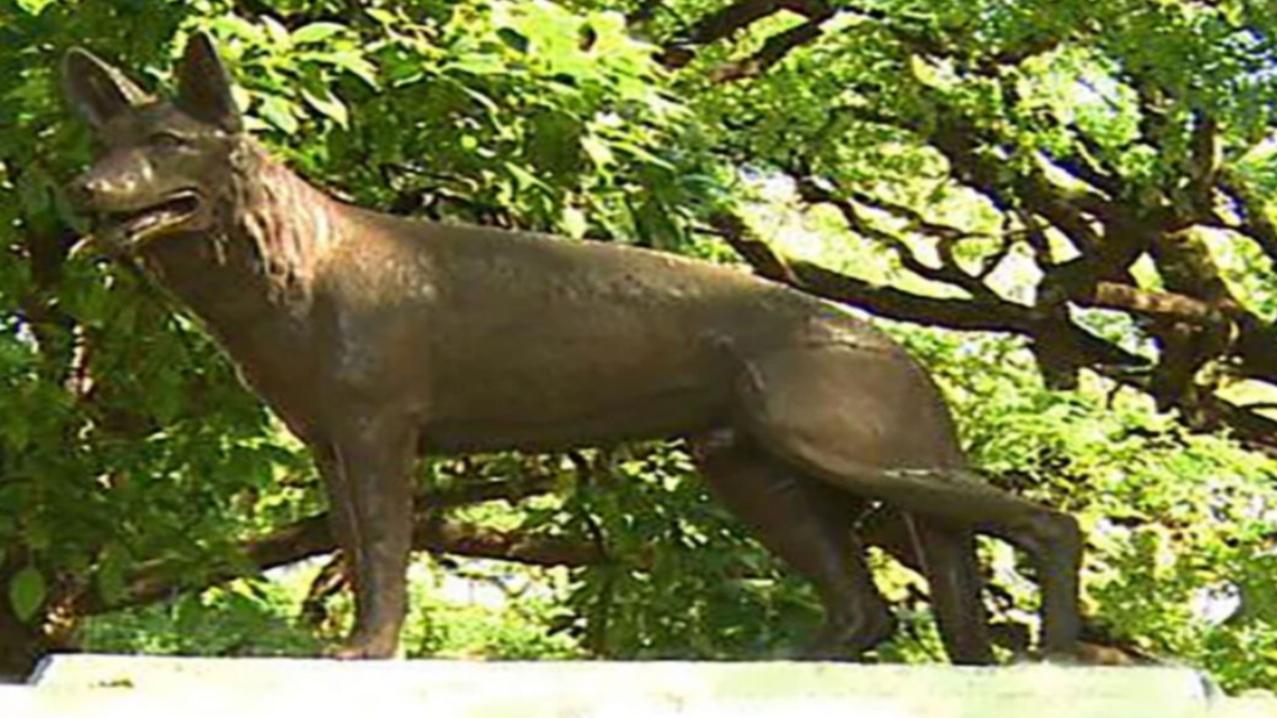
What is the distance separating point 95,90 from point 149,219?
0.83 ft

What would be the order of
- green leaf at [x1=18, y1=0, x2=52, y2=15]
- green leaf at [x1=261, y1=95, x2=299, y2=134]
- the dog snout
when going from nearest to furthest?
the dog snout, green leaf at [x1=261, y1=95, x2=299, y2=134], green leaf at [x1=18, y1=0, x2=52, y2=15]

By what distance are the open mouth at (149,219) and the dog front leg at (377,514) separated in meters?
0.36

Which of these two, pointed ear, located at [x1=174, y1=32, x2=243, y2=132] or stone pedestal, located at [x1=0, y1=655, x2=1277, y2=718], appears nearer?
stone pedestal, located at [x1=0, y1=655, x2=1277, y2=718]

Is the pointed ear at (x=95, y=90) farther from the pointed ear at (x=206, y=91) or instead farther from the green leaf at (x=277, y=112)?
the green leaf at (x=277, y=112)

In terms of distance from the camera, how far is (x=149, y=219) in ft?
10.7

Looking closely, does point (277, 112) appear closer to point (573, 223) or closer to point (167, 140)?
point (573, 223)

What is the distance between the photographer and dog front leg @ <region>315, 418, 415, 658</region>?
331 cm

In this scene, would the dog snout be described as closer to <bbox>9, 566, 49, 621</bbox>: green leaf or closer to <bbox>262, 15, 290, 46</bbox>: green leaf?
<bbox>262, 15, 290, 46</bbox>: green leaf

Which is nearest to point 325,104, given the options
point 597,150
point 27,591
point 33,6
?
point 597,150

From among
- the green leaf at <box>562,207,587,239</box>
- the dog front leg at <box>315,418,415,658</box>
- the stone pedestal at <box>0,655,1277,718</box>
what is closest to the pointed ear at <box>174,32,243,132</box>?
the dog front leg at <box>315,418,415,658</box>

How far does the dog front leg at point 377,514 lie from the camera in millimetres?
3312

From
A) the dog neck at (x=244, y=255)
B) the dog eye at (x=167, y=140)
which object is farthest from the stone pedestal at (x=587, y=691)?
the dog eye at (x=167, y=140)

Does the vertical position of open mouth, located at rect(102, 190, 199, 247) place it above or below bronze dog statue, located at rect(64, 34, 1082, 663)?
above

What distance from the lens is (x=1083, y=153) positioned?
9445mm
